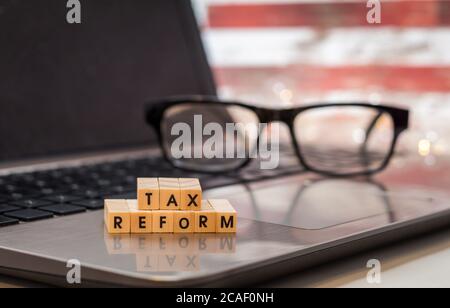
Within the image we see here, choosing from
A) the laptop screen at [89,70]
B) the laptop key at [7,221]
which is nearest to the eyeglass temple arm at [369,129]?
the laptop screen at [89,70]

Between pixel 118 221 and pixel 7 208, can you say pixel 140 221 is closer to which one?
pixel 118 221

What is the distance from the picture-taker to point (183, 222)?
46cm

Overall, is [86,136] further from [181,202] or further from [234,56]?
[234,56]

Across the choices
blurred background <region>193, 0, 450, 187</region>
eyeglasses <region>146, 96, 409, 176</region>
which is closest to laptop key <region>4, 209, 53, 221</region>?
eyeglasses <region>146, 96, 409, 176</region>

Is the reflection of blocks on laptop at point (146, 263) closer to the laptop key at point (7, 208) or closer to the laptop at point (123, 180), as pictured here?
the laptop at point (123, 180)

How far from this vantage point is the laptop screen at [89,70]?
0.81 metres

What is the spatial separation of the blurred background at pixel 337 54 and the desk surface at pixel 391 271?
706 millimetres

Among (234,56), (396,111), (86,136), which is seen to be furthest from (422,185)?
(234,56)

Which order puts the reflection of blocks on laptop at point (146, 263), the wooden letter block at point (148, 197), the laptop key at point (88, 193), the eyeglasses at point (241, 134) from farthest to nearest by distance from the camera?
1. the eyeglasses at point (241, 134)
2. the laptop key at point (88, 193)
3. the wooden letter block at point (148, 197)
4. the reflection of blocks on laptop at point (146, 263)

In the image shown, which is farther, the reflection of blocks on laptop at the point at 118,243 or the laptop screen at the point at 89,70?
the laptop screen at the point at 89,70

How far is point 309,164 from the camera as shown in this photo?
0.80 m

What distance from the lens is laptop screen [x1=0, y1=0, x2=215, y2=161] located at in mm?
813

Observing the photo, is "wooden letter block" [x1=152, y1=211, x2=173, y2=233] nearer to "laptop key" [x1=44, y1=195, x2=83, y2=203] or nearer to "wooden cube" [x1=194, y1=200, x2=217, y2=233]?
"wooden cube" [x1=194, y1=200, x2=217, y2=233]

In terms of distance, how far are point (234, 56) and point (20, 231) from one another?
3.46ft
